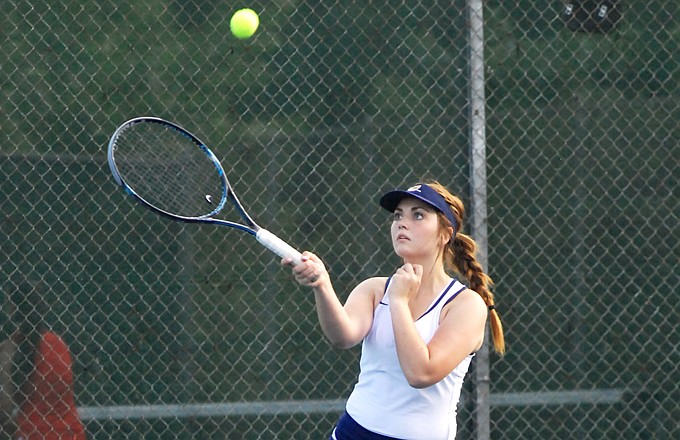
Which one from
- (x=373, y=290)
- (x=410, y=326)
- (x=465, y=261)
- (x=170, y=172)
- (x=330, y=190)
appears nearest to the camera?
(x=410, y=326)

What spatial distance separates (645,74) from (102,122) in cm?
237

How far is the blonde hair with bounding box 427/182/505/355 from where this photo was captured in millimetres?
2654

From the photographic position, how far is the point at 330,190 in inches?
177

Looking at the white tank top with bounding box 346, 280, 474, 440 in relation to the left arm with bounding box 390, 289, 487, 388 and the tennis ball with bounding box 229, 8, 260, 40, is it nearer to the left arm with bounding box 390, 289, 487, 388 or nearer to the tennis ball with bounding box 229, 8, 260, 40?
the left arm with bounding box 390, 289, 487, 388

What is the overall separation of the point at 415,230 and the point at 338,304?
10.2 inches

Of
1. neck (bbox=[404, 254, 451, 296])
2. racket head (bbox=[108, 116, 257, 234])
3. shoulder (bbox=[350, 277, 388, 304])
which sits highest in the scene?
neck (bbox=[404, 254, 451, 296])

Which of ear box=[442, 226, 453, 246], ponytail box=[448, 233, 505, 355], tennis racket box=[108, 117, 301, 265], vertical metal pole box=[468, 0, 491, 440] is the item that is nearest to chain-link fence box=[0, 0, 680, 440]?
vertical metal pole box=[468, 0, 491, 440]

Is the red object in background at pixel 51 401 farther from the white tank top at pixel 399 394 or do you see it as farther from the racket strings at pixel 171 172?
the white tank top at pixel 399 394

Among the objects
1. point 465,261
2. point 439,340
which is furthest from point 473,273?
point 439,340

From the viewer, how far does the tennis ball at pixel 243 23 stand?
4.36 meters

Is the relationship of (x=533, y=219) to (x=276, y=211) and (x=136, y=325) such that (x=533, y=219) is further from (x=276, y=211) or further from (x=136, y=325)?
(x=136, y=325)

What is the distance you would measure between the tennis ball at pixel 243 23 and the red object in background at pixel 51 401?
1445 mm

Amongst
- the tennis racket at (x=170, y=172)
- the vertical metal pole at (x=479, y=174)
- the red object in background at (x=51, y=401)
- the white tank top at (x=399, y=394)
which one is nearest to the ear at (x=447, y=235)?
the white tank top at (x=399, y=394)

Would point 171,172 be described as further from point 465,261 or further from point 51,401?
point 51,401
